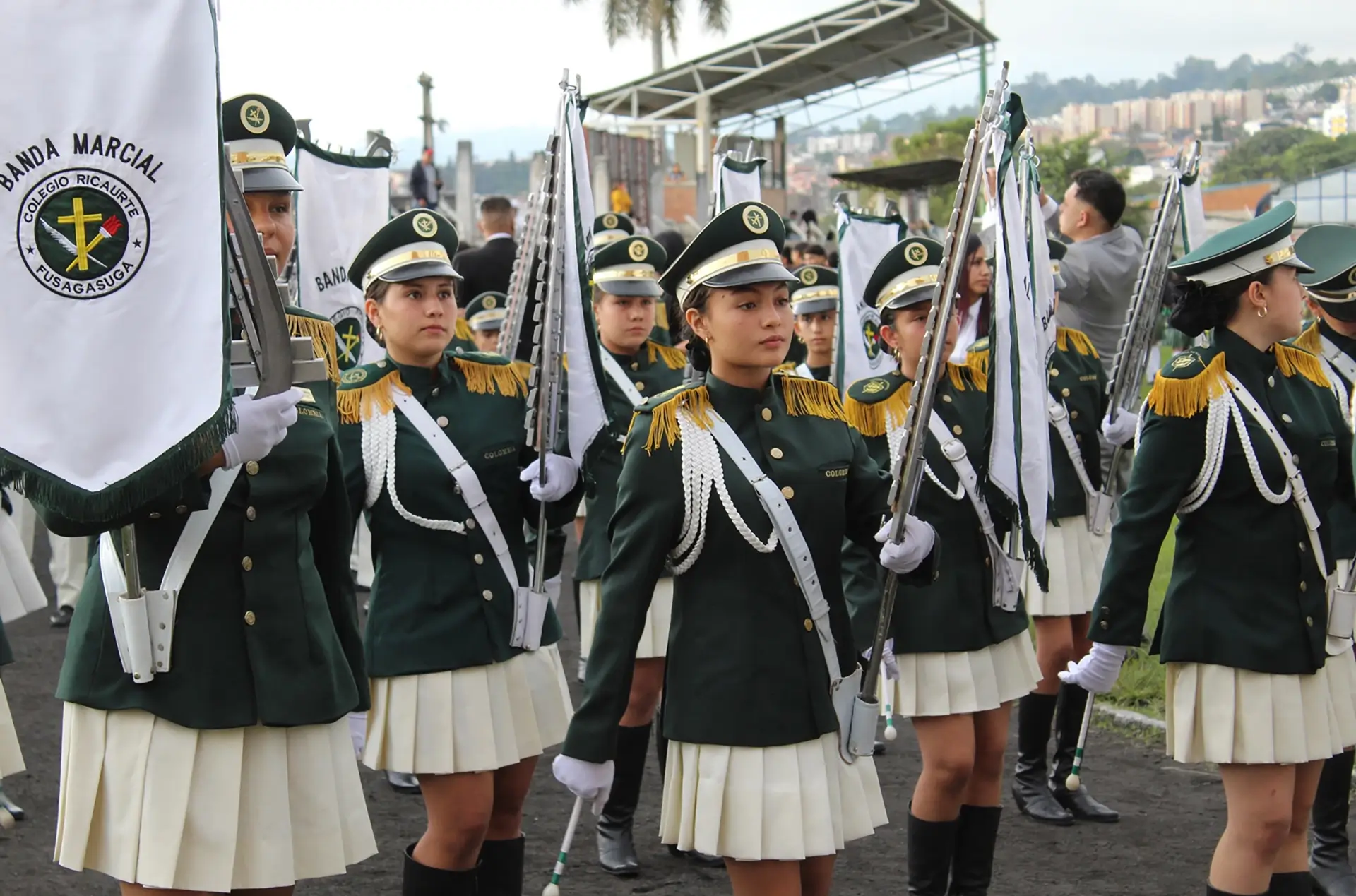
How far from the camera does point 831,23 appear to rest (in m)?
34.7

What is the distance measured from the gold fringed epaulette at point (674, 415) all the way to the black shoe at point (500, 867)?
1697 millimetres

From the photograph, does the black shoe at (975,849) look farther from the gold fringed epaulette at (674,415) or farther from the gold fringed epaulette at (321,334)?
the gold fringed epaulette at (321,334)

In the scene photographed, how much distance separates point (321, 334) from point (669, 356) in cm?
342

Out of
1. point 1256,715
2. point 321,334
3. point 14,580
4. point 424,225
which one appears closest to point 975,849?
point 1256,715

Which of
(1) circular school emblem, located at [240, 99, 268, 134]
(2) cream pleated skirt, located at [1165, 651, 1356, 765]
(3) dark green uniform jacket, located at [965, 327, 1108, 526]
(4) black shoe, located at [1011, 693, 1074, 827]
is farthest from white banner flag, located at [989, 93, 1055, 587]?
(3) dark green uniform jacket, located at [965, 327, 1108, 526]

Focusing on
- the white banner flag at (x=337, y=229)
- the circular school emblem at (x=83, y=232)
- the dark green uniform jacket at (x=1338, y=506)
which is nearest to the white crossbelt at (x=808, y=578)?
the circular school emblem at (x=83, y=232)

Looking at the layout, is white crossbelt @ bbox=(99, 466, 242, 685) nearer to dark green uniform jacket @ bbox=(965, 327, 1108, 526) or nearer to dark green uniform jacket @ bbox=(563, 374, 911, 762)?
dark green uniform jacket @ bbox=(563, 374, 911, 762)

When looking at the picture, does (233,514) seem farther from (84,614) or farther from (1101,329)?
(1101,329)

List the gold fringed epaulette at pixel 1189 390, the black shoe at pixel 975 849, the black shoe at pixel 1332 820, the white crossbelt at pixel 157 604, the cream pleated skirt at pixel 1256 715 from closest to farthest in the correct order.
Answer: the white crossbelt at pixel 157 604, the cream pleated skirt at pixel 1256 715, the gold fringed epaulette at pixel 1189 390, the black shoe at pixel 975 849, the black shoe at pixel 1332 820

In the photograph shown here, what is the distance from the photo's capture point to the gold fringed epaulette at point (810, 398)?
4.22 meters

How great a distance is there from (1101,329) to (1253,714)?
396 cm

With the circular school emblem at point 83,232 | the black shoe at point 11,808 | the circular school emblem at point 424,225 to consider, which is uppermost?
the circular school emblem at point 424,225

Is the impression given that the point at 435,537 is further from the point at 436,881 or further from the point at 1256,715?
the point at 1256,715

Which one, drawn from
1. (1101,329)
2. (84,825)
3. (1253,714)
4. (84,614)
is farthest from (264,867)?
(1101,329)
